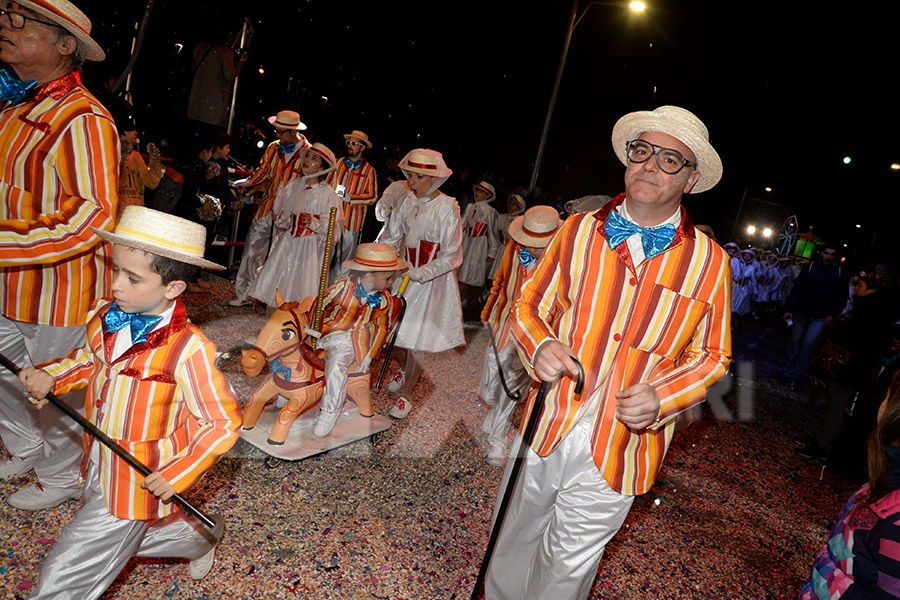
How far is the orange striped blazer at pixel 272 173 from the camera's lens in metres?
7.05

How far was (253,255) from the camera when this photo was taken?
7.28 m

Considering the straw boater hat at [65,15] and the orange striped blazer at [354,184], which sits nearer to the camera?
the straw boater hat at [65,15]

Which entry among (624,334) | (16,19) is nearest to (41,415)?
(16,19)

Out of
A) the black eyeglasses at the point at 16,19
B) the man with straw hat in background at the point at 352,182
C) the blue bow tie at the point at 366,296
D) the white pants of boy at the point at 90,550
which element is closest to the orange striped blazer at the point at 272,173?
the man with straw hat in background at the point at 352,182

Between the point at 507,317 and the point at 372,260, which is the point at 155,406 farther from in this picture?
the point at 507,317

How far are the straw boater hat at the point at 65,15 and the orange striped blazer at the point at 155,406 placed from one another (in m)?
1.43

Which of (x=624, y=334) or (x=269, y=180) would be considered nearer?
(x=624, y=334)

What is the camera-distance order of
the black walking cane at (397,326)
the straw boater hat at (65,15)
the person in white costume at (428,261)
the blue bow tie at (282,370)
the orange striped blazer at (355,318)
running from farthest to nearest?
the person in white costume at (428,261) → the black walking cane at (397,326) → the orange striped blazer at (355,318) → the blue bow tie at (282,370) → the straw boater hat at (65,15)

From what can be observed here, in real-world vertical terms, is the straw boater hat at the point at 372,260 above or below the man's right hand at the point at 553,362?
below

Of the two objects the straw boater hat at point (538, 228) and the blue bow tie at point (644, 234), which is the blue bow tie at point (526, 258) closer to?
the straw boater hat at point (538, 228)

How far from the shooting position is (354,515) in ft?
11.4

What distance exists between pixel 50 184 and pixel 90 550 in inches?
62.8

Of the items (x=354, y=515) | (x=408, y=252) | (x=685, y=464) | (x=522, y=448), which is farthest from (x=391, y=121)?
(x=522, y=448)

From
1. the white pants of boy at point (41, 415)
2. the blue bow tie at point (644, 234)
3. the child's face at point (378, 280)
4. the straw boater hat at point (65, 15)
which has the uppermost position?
the straw boater hat at point (65, 15)
